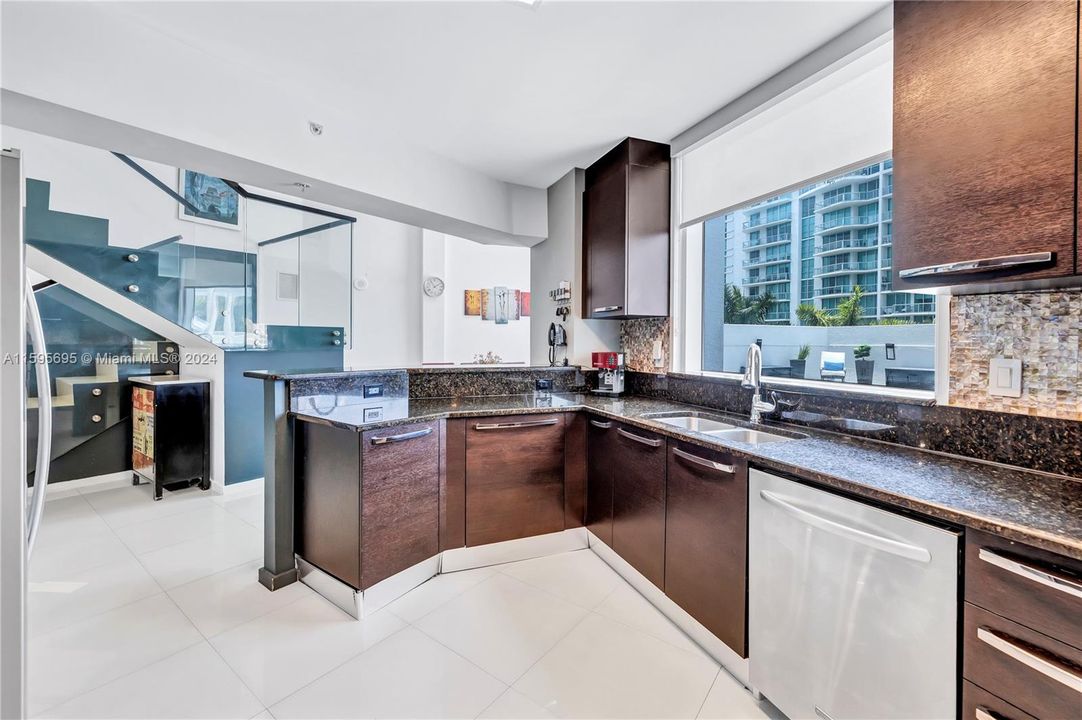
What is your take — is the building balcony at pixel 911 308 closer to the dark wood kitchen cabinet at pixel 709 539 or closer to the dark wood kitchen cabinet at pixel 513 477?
the dark wood kitchen cabinet at pixel 709 539

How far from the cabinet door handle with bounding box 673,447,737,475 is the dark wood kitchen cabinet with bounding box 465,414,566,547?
827 millimetres

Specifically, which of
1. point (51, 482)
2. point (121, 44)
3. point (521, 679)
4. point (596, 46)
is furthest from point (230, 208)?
point (521, 679)

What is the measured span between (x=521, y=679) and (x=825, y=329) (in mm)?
2072

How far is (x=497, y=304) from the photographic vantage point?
6.09 m

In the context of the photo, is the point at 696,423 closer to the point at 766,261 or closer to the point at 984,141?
the point at 766,261

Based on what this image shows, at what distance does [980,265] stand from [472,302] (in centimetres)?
521

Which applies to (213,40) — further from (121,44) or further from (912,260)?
(912,260)

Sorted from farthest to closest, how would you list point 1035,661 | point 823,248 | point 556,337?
point 556,337, point 823,248, point 1035,661

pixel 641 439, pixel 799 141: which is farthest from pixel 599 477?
Answer: pixel 799 141

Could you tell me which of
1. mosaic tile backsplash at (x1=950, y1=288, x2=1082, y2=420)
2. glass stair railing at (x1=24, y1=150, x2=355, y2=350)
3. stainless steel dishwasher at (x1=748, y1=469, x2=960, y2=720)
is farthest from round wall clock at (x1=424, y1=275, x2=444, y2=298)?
mosaic tile backsplash at (x1=950, y1=288, x2=1082, y2=420)

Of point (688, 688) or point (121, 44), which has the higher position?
point (121, 44)

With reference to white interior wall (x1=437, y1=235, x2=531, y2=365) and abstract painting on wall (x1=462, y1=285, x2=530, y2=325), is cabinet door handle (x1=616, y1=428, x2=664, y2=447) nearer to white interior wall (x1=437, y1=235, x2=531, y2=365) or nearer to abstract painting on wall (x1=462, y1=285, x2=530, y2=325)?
white interior wall (x1=437, y1=235, x2=531, y2=365)

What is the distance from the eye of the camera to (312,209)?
4.24 metres

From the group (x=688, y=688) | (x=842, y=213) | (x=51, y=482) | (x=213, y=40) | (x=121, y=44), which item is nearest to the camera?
(x=688, y=688)
